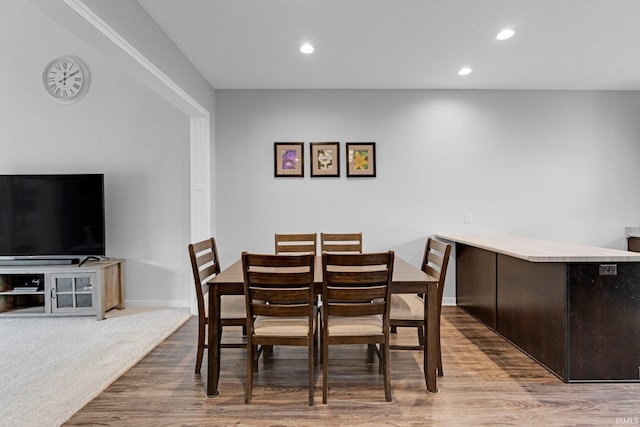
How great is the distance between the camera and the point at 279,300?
6.64 ft

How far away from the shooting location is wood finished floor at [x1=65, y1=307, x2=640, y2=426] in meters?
1.94

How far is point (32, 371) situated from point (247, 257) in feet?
6.51

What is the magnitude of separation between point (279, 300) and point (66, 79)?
12.9 ft

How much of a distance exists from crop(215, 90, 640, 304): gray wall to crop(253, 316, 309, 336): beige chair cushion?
6.69 feet

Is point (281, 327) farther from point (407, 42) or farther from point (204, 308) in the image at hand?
point (407, 42)

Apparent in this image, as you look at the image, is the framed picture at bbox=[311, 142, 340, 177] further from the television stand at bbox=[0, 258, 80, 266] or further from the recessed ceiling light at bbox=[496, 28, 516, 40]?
the television stand at bbox=[0, 258, 80, 266]

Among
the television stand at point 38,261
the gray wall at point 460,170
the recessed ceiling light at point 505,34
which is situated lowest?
the television stand at point 38,261

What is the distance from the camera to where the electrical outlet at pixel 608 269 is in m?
2.31

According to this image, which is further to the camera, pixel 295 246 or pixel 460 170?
pixel 460 170

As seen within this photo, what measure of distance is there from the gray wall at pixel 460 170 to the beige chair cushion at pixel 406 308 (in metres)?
1.65

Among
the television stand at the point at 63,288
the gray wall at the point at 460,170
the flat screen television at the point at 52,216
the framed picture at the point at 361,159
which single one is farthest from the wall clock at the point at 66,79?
the framed picture at the point at 361,159

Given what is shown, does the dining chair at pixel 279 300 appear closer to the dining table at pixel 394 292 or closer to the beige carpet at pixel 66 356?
the dining table at pixel 394 292

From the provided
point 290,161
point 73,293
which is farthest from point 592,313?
point 73,293

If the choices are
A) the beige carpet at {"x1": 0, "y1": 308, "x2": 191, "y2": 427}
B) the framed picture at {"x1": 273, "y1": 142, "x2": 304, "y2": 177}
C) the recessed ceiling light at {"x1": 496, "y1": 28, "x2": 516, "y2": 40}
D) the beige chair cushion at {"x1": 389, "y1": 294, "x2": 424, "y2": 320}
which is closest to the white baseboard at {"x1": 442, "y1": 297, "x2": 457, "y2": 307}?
the beige chair cushion at {"x1": 389, "y1": 294, "x2": 424, "y2": 320}
